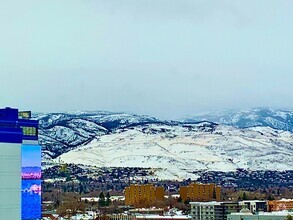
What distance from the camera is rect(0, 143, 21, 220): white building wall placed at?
17469 mm

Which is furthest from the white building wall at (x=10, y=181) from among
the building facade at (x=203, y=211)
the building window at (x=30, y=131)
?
the building facade at (x=203, y=211)

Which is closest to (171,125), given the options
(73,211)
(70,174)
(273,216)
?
(70,174)

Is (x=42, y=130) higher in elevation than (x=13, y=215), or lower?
higher

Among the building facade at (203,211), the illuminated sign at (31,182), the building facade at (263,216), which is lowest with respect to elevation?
the building facade at (263,216)

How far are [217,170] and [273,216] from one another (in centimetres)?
7823

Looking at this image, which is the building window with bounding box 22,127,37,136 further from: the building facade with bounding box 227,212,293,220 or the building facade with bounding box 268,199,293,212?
the building facade with bounding box 268,199,293,212

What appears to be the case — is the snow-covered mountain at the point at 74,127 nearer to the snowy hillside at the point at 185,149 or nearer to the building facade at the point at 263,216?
the snowy hillside at the point at 185,149

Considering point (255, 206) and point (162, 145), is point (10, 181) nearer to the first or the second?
point (255, 206)

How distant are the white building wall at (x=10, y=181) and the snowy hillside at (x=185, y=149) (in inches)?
3776

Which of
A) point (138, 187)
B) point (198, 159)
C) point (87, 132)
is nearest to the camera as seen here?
point (138, 187)

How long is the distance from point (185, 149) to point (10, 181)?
123 metres

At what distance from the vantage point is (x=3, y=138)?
57.7 ft

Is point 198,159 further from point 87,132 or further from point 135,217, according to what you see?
point 135,217

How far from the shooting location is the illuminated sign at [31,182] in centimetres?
3292
